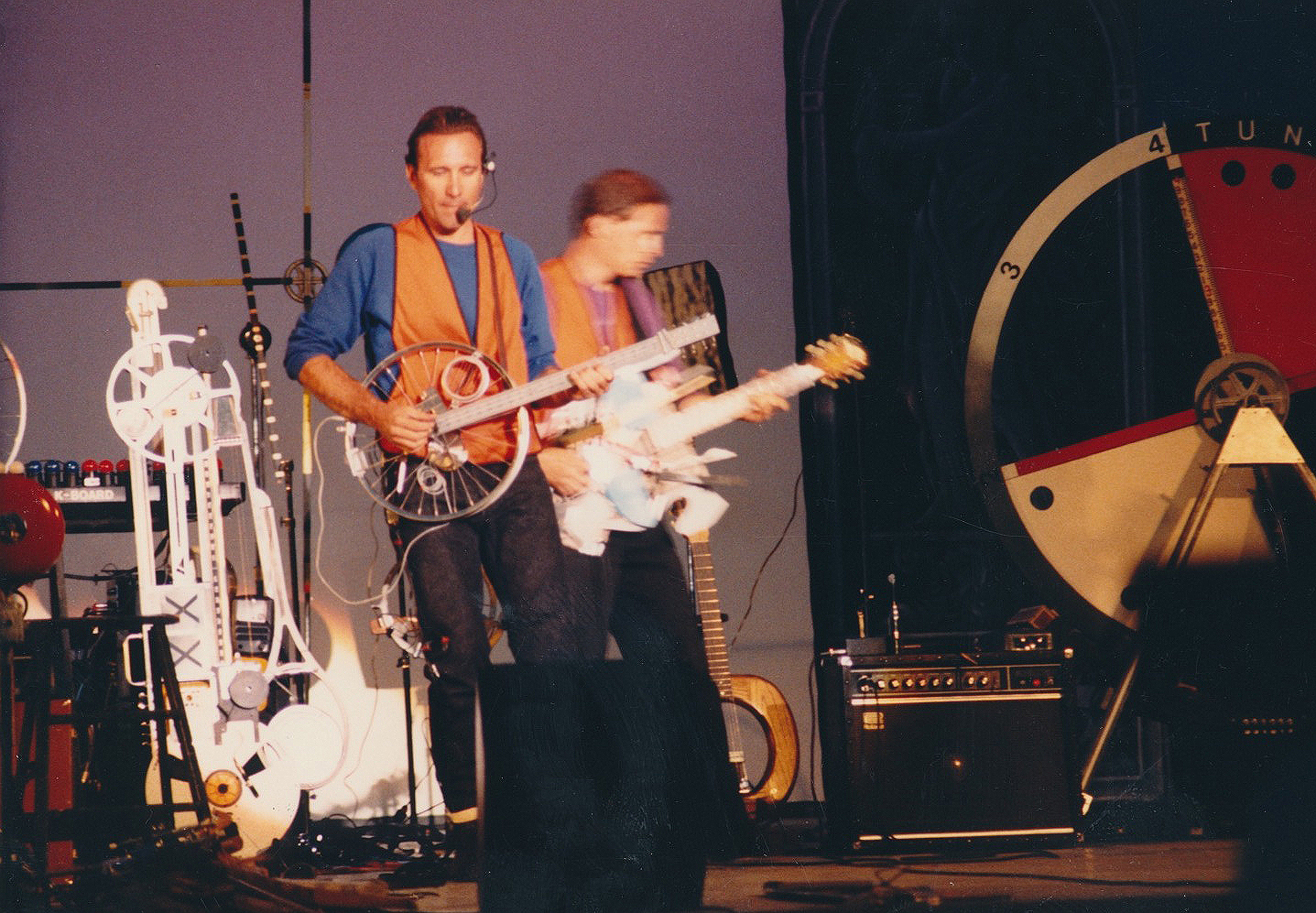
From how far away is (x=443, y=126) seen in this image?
13.6 ft

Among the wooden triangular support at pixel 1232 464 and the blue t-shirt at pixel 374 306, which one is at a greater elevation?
the blue t-shirt at pixel 374 306

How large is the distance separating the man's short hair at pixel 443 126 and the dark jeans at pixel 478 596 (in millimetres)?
1132

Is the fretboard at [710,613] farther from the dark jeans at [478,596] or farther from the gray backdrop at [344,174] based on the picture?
the dark jeans at [478,596]

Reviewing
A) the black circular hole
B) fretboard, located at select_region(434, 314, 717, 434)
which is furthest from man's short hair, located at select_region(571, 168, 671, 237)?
the black circular hole

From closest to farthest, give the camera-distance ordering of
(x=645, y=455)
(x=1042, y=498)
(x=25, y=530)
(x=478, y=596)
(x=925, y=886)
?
1. (x=25, y=530)
2. (x=925, y=886)
3. (x=478, y=596)
4. (x=645, y=455)
5. (x=1042, y=498)

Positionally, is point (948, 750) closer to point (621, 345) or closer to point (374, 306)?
point (621, 345)

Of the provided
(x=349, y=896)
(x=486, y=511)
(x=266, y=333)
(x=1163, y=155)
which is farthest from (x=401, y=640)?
(x=1163, y=155)

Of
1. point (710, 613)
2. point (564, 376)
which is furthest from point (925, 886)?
point (564, 376)

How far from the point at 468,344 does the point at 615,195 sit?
82 centimetres

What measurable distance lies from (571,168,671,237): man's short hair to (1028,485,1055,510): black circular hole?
1.61 m

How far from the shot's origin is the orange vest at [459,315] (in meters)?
3.76

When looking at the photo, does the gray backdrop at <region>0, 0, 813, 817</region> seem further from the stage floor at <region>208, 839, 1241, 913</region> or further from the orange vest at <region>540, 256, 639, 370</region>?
the stage floor at <region>208, 839, 1241, 913</region>

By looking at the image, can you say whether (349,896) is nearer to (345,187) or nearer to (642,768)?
(642,768)

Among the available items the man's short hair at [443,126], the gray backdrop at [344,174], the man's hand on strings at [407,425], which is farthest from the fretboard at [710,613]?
the man's short hair at [443,126]
